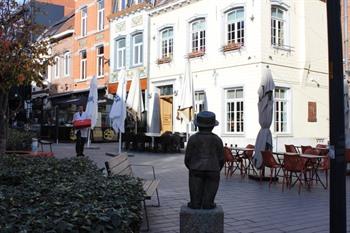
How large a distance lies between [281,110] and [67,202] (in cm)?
1714

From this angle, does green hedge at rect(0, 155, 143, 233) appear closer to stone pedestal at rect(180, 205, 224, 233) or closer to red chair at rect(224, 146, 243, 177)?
stone pedestal at rect(180, 205, 224, 233)

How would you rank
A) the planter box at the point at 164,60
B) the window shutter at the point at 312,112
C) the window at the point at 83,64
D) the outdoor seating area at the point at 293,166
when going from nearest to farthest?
1. the outdoor seating area at the point at 293,166
2. the window shutter at the point at 312,112
3. the planter box at the point at 164,60
4. the window at the point at 83,64

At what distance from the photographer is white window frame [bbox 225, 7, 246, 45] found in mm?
20328

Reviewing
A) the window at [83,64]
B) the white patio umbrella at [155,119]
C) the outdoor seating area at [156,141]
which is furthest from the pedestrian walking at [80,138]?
the window at [83,64]

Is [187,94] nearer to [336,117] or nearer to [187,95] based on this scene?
[187,95]

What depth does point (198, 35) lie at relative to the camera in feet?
73.8

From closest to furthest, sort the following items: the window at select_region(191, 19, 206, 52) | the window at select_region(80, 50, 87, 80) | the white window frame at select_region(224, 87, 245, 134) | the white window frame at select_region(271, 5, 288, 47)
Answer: the white window frame at select_region(271, 5, 288, 47)
the white window frame at select_region(224, 87, 245, 134)
the window at select_region(191, 19, 206, 52)
the window at select_region(80, 50, 87, 80)

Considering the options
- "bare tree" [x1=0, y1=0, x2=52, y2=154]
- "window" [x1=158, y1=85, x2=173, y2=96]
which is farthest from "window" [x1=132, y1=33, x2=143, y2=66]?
"bare tree" [x1=0, y1=0, x2=52, y2=154]

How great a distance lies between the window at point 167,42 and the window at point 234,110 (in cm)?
472

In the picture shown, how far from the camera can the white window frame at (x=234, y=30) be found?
800 inches

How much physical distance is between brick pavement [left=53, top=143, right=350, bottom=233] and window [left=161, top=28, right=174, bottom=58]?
13.1 meters

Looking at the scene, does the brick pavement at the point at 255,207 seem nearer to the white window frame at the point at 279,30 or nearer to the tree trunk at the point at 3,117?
the tree trunk at the point at 3,117

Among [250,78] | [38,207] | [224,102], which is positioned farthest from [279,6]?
[38,207]

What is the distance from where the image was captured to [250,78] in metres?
19.6
